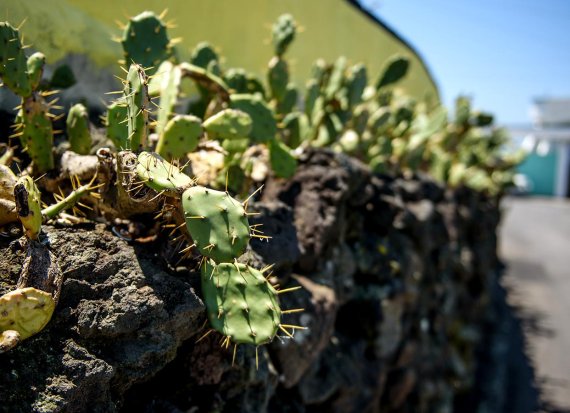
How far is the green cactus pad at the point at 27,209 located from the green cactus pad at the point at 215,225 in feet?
1.39

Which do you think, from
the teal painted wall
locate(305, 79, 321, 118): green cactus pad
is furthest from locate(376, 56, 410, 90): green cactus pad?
the teal painted wall

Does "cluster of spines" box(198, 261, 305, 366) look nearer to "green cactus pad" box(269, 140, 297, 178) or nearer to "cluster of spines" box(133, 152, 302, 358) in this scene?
"cluster of spines" box(133, 152, 302, 358)

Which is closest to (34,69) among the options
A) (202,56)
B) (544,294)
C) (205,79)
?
(205,79)

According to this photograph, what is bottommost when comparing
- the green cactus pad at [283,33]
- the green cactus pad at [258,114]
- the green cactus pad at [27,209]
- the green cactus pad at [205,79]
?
the green cactus pad at [27,209]

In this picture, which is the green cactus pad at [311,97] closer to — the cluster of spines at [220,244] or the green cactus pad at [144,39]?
the green cactus pad at [144,39]

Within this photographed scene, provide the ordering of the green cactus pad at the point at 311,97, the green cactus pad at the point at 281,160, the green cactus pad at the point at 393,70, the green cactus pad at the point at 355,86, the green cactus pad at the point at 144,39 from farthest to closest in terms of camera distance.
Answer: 1. the green cactus pad at the point at 393,70
2. the green cactus pad at the point at 355,86
3. the green cactus pad at the point at 311,97
4. the green cactus pad at the point at 281,160
5. the green cactus pad at the point at 144,39

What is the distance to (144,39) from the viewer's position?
2496 millimetres

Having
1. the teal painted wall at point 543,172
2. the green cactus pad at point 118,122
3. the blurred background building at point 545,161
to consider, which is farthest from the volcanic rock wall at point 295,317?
the teal painted wall at point 543,172

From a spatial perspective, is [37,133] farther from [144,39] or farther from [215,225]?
[215,225]

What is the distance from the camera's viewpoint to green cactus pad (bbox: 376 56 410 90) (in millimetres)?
4497

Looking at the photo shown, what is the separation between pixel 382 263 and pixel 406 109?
160 cm

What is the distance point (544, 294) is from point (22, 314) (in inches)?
365

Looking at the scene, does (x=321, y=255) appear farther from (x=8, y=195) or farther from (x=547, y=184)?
(x=547, y=184)

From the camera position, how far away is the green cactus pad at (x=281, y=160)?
2.90 m
